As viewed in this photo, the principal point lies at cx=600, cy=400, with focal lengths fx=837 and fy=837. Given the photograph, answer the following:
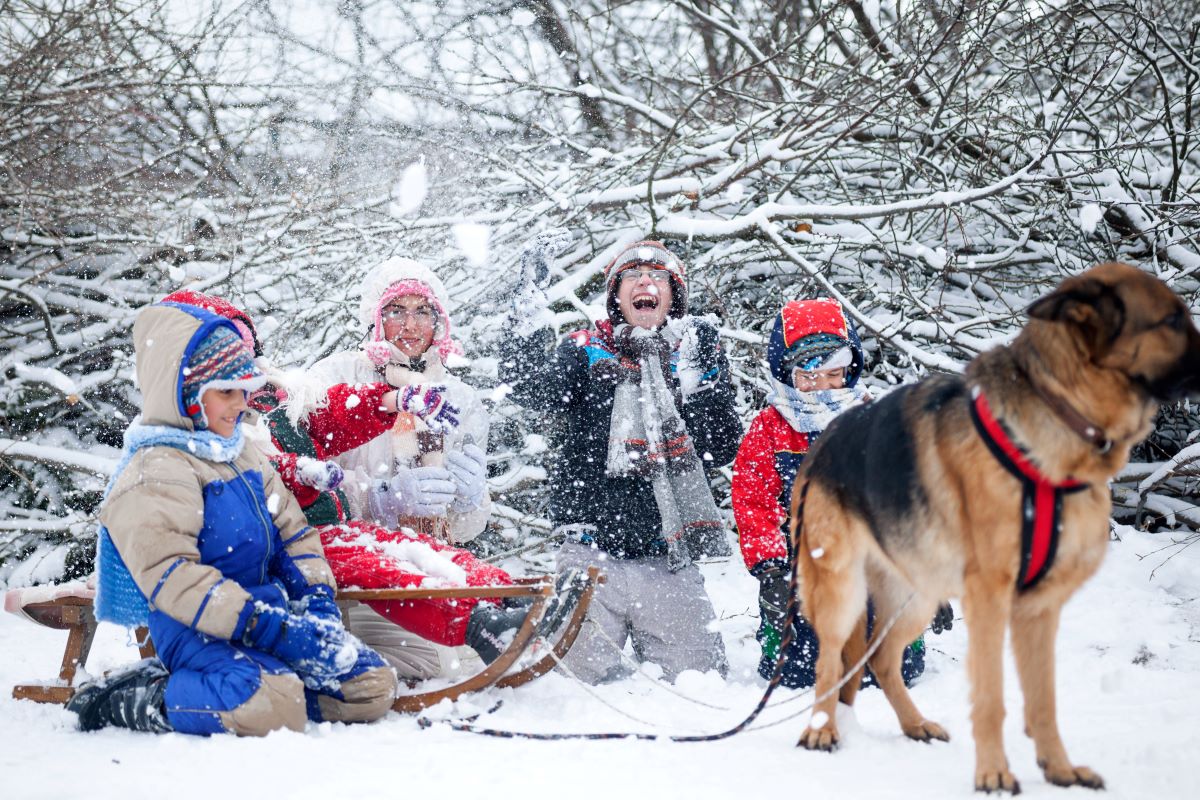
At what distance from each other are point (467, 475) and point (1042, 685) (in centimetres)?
269

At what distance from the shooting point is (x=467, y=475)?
411cm

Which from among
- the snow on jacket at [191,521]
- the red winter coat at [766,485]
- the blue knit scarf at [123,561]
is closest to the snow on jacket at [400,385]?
the snow on jacket at [191,521]

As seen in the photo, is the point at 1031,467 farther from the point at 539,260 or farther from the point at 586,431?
the point at 539,260

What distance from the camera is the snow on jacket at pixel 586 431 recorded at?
13.0 ft

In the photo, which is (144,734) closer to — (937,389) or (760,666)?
(760,666)

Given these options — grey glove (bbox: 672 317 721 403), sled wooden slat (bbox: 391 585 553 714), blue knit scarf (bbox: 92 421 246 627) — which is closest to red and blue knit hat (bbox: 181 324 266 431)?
blue knit scarf (bbox: 92 421 246 627)

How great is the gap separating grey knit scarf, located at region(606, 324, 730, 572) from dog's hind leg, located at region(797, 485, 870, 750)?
1237 mm

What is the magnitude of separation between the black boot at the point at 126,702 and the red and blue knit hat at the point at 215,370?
3.03 feet

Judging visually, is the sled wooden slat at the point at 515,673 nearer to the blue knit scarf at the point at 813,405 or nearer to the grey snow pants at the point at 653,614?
the grey snow pants at the point at 653,614

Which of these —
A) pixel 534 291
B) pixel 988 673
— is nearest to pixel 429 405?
pixel 534 291

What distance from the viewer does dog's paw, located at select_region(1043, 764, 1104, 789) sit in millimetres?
2000

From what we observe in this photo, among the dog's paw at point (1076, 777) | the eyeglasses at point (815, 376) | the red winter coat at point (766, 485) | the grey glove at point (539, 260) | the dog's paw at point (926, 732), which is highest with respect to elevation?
the grey glove at point (539, 260)

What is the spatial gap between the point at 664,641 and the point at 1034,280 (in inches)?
152

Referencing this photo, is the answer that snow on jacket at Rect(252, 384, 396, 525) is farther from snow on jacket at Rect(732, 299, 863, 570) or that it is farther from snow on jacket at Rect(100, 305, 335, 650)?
snow on jacket at Rect(732, 299, 863, 570)
